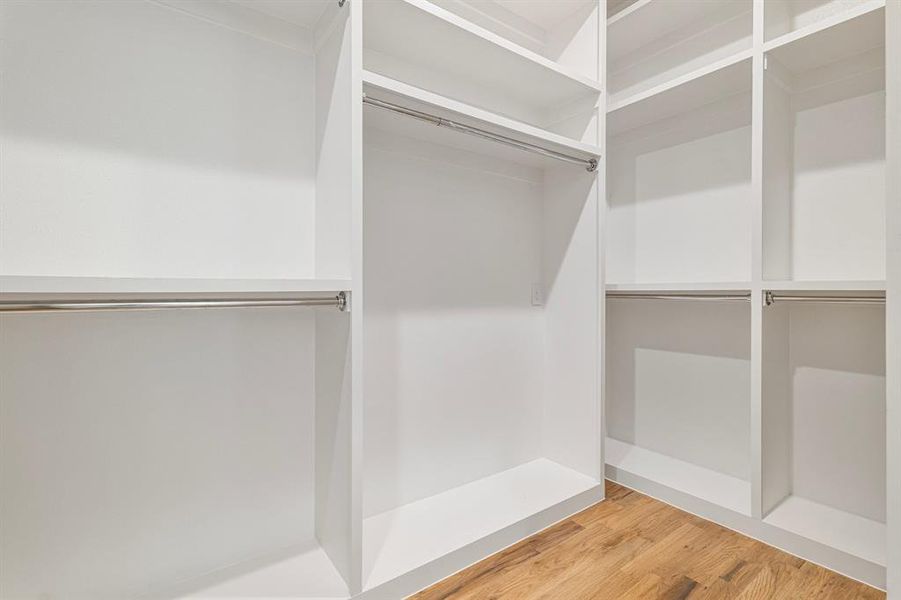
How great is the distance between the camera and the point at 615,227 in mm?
2525

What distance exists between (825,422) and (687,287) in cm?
77

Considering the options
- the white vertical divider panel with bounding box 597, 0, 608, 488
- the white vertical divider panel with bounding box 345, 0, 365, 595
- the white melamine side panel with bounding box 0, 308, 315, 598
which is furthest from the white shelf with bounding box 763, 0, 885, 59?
the white melamine side panel with bounding box 0, 308, 315, 598

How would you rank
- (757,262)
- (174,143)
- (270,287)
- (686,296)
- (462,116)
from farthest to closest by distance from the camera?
(686,296), (757,262), (462,116), (174,143), (270,287)

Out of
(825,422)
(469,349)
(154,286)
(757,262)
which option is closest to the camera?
(154,286)

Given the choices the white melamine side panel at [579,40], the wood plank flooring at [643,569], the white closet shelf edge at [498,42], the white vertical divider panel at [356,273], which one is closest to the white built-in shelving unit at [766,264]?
the wood plank flooring at [643,569]

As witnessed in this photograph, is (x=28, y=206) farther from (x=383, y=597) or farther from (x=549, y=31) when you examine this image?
(x=549, y=31)

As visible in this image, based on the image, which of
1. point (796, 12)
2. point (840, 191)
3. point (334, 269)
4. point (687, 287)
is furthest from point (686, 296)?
point (334, 269)

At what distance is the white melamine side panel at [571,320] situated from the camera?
2.04m

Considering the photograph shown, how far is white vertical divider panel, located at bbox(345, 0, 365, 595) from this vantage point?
131 cm

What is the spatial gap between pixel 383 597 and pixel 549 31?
8.37 feet

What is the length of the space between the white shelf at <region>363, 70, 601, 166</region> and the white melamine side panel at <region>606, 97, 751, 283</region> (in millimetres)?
557

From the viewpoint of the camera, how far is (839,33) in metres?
1.53

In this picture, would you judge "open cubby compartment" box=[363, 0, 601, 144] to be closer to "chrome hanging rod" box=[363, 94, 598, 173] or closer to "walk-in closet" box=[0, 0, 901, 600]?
"walk-in closet" box=[0, 0, 901, 600]

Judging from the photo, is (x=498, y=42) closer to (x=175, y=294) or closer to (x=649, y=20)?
(x=649, y=20)
